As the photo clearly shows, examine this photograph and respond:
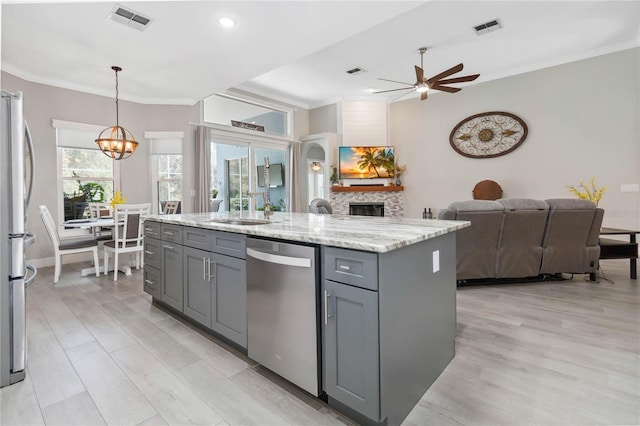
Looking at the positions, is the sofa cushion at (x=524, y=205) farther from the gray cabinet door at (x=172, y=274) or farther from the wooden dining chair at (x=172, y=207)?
the wooden dining chair at (x=172, y=207)

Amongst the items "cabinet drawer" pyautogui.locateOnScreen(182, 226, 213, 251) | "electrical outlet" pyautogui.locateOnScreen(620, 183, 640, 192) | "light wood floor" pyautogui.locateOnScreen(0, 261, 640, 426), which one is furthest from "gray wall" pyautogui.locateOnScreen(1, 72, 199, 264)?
"electrical outlet" pyautogui.locateOnScreen(620, 183, 640, 192)

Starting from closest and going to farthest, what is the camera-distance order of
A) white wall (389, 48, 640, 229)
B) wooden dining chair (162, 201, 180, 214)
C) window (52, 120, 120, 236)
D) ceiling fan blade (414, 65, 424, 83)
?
ceiling fan blade (414, 65, 424, 83) < white wall (389, 48, 640, 229) < window (52, 120, 120, 236) < wooden dining chair (162, 201, 180, 214)

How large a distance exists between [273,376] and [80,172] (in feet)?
17.6

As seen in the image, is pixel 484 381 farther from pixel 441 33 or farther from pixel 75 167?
pixel 75 167

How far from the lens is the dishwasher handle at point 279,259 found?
157cm

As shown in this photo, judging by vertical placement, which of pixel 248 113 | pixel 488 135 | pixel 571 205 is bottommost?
pixel 571 205

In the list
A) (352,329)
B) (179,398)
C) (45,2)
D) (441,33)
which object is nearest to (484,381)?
(352,329)

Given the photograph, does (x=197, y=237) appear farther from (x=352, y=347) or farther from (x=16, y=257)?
(x=352, y=347)

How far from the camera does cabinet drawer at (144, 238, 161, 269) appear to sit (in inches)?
115

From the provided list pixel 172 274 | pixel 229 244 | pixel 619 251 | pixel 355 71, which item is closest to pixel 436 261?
pixel 229 244

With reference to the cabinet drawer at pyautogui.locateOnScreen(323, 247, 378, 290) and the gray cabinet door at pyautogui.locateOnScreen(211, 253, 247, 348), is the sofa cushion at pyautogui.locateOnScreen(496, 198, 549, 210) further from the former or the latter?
the gray cabinet door at pyautogui.locateOnScreen(211, 253, 247, 348)

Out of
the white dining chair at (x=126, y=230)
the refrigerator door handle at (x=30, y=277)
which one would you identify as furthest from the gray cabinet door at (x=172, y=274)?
the white dining chair at (x=126, y=230)

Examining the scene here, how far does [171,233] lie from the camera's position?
2.72 m

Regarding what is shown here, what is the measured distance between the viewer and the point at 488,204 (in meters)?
3.39
